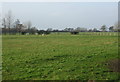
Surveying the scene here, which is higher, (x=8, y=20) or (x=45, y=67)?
(x=8, y=20)

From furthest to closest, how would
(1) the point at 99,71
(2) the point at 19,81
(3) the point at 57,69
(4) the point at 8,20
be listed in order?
(4) the point at 8,20 → (3) the point at 57,69 → (1) the point at 99,71 → (2) the point at 19,81

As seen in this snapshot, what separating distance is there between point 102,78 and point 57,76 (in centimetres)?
177

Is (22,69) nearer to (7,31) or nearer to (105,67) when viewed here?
(105,67)

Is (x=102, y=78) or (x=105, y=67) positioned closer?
(x=102, y=78)

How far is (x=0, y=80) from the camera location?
6.91 metres

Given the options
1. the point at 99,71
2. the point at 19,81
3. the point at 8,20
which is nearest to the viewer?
the point at 19,81

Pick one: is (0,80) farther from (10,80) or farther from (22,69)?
(22,69)

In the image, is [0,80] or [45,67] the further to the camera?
[45,67]

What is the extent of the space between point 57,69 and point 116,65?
9.15ft

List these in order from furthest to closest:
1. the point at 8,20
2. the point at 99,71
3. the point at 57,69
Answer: the point at 8,20, the point at 57,69, the point at 99,71

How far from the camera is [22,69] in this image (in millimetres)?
8328

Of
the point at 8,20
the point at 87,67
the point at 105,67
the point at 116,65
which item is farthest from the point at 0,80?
the point at 8,20

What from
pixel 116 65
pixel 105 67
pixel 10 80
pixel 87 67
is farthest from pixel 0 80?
pixel 116 65

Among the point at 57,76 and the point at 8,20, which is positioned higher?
the point at 8,20
